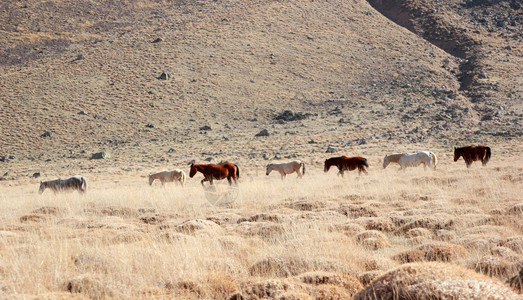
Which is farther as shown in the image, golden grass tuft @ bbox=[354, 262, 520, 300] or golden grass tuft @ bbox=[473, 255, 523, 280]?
golden grass tuft @ bbox=[473, 255, 523, 280]

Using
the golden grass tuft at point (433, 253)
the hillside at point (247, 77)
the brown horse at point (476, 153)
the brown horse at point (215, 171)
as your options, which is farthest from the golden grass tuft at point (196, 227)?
the hillside at point (247, 77)

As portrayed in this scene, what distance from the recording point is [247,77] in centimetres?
5881

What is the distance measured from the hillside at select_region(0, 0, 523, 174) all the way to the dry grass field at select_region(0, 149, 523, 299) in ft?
84.2

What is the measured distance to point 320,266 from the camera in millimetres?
5996

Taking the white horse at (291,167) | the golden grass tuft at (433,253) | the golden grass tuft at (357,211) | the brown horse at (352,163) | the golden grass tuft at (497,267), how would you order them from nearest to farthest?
the golden grass tuft at (497,267) → the golden grass tuft at (433,253) → the golden grass tuft at (357,211) → the brown horse at (352,163) → the white horse at (291,167)

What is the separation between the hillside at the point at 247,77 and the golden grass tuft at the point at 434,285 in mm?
32374

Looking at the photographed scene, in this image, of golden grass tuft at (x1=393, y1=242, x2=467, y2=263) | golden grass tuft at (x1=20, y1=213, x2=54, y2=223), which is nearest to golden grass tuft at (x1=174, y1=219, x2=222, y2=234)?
golden grass tuft at (x1=393, y1=242, x2=467, y2=263)

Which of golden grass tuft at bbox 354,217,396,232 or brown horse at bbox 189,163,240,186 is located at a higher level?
brown horse at bbox 189,163,240,186

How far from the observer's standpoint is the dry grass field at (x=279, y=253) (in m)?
4.91

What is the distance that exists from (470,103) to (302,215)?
156ft

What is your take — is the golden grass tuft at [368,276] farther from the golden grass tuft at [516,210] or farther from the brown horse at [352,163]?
the brown horse at [352,163]

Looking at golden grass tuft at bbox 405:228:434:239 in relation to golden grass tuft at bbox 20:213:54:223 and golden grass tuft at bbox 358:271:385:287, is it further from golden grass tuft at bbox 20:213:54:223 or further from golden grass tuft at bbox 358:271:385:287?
golden grass tuft at bbox 20:213:54:223

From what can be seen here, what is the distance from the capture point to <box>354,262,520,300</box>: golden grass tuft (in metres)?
3.88

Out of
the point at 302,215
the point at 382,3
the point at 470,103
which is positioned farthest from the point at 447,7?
the point at 302,215
